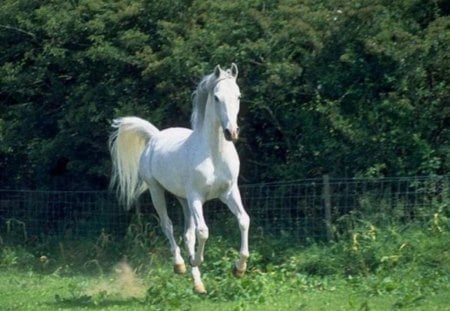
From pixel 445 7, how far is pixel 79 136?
19.3 feet

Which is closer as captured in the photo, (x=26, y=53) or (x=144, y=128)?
(x=144, y=128)

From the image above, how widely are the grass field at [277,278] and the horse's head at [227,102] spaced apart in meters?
1.67

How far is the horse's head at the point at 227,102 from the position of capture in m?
11.8

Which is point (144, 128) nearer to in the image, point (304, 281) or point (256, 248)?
point (256, 248)

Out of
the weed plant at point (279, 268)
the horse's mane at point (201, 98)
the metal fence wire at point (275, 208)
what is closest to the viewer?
the weed plant at point (279, 268)

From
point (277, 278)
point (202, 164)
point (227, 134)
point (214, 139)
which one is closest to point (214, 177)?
point (202, 164)

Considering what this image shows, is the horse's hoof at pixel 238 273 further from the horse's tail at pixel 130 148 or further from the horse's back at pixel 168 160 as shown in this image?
the horse's tail at pixel 130 148

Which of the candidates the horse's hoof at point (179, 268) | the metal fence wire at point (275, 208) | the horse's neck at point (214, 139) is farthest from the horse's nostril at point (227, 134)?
the metal fence wire at point (275, 208)

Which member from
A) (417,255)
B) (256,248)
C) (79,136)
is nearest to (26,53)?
(79,136)

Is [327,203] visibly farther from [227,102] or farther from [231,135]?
[231,135]

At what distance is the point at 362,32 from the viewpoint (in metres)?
15.2

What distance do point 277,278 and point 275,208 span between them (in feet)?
9.25

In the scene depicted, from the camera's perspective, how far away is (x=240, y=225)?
40.3 feet

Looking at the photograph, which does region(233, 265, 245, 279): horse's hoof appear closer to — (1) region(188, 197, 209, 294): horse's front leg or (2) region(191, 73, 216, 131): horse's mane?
(1) region(188, 197, 209, 294): horse's front leg
